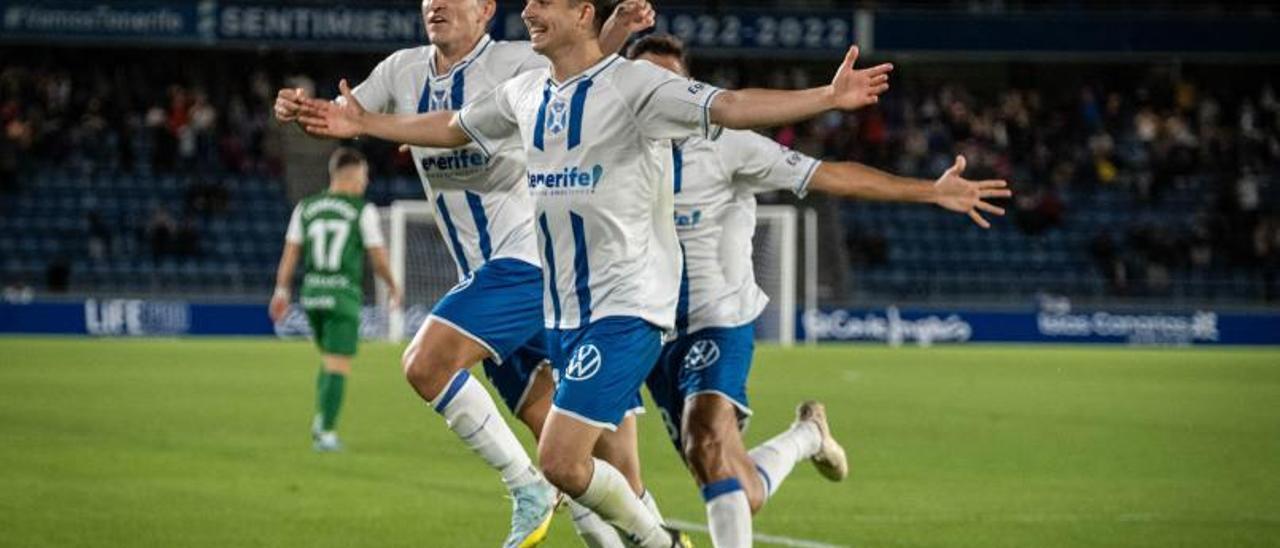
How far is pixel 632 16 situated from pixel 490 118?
2.37 ft

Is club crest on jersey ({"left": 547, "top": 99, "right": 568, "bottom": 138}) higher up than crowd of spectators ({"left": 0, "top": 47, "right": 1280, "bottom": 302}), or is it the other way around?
club crest on jersey ({"left": 547, "top": 99, "right": 568, "bottom": 138})

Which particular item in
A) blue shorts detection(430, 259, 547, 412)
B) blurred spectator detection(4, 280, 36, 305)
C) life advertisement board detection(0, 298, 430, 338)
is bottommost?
life advertisement board detection(0, 298, 430, 338)

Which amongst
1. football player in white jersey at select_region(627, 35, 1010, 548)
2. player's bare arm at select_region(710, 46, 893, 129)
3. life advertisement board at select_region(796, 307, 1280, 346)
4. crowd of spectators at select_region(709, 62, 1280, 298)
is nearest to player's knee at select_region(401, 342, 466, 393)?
football player in white jersey at select_region(627, 35, 1010, 548)

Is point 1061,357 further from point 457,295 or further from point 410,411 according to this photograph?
point 457,295

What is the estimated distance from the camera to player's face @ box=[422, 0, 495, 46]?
7.88 m

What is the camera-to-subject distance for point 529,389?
7.91 m

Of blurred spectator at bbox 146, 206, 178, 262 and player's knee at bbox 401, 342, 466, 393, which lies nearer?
player's knee at bbox 401, 342, 466, 393

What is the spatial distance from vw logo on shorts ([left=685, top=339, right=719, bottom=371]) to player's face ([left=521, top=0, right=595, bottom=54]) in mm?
1491

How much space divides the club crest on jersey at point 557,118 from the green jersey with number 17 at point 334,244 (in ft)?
21.9

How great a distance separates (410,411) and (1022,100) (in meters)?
23.8

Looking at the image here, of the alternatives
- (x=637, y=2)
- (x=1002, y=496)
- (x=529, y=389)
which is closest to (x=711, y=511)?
(x=529, y=389)

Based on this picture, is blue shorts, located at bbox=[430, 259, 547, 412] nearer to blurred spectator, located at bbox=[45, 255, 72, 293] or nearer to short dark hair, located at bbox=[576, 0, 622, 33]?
short dark hair, located at bbox=[576, 0, 622, 33]

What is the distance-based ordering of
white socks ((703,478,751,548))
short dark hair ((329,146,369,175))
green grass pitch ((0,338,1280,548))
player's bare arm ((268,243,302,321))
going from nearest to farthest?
white socks ((703,478,751,548)) → green grass pitch ((0,338,1280,548)) → short dark hair ((329,146,369,175)) → player's bare arm ((268,243,302,321))

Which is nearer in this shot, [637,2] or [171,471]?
[637,2]
